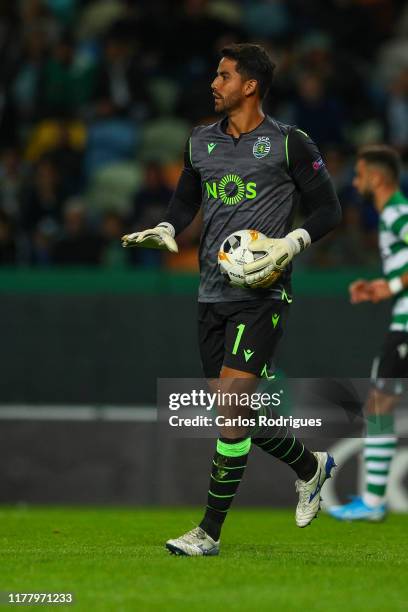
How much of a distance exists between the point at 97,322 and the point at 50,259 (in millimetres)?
1336

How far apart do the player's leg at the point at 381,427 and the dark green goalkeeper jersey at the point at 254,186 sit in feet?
7.86

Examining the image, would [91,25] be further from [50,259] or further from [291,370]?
[291,370]

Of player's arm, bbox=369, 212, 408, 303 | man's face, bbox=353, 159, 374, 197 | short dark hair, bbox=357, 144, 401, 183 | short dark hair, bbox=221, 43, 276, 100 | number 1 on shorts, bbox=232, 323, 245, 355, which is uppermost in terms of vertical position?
short dark hair, bbox=221, 43, 276, 100

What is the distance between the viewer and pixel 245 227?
6586 millimetres

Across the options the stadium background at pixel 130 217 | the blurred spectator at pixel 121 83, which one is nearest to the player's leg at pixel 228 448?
the stadium background at pixel 130 217

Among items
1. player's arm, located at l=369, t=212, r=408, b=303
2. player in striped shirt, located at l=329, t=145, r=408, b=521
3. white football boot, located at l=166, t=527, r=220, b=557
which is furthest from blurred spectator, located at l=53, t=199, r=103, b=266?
white football boot, located at l=166, t=527, r=220, b=557

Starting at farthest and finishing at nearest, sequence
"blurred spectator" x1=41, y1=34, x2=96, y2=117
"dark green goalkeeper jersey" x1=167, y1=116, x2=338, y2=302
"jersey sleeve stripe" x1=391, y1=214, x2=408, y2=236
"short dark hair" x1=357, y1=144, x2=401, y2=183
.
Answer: "blurred spectator" x1=41, y1=34, x2=96, y2=117
"short dark hair" x1=357, y1=144, x2=401, y2=183
"jersey sleeve stripe" x1=391, y1=214, x2=408, y2=236
"dark green goalkeeper jersey" x1=167, y1=116, x2=338, y2=302

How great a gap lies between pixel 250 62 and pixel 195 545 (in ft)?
7.39

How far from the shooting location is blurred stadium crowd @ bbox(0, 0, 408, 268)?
13031 millimetres

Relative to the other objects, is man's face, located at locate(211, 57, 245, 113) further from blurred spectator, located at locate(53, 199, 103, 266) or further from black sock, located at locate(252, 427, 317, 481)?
blurred spectator, located at locate(53, 199, 103, 266)

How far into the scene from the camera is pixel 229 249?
21.3 feet

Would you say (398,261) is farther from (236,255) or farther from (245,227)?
(236,255)

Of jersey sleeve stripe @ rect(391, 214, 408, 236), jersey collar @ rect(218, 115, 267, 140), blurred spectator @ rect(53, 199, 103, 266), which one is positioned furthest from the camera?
blurred spectator @ rect(53, 199, 103, 266)

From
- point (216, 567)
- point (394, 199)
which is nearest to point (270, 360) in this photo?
point (216, 567)
